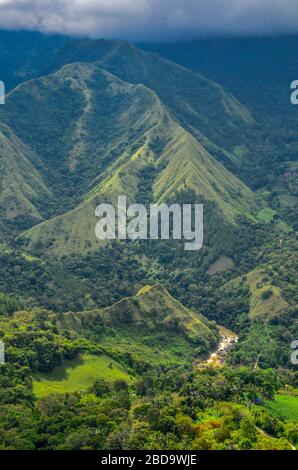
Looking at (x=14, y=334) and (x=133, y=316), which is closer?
(x=14, y=334)

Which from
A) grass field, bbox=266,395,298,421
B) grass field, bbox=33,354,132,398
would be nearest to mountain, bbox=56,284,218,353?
grass field, bbox=33,354,132,398

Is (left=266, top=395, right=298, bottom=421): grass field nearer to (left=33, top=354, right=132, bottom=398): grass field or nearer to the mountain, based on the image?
(left=33, top=354, right=132, bottom=398): grass field

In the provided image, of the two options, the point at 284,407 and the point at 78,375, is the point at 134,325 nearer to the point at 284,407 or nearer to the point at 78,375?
the point at 78,375

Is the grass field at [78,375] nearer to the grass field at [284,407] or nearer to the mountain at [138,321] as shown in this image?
the mountain at [138,321]

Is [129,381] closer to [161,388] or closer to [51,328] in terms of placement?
[161,388]

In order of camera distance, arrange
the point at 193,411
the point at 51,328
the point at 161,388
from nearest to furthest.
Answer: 1. the point at 193,411
2. the point at 161,388
3. the point at 51,328
